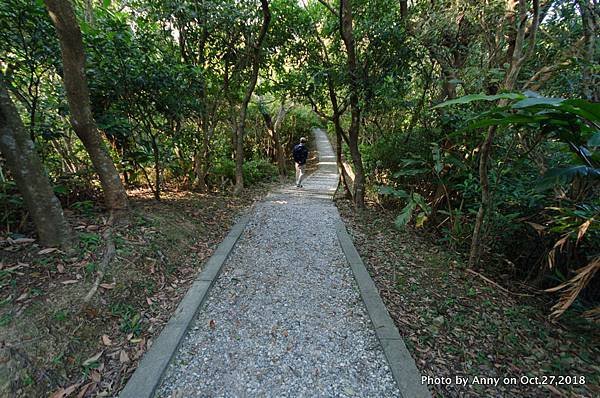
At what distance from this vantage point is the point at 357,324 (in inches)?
99.0

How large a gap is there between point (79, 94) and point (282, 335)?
3.32m

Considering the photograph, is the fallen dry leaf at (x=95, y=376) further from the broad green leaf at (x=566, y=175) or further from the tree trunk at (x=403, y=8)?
the tree trunk at (x=403, y=8)

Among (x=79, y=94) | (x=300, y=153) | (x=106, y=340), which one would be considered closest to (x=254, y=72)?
(x=300, y=153)

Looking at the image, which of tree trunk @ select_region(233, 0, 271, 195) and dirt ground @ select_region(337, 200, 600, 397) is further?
tree trunk @ select_region(233, 0, 271, 195)

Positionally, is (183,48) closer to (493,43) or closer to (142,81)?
(142,81)

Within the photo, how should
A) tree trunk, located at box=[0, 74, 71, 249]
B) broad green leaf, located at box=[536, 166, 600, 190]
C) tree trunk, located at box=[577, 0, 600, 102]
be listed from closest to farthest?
broad green leaf, located at box=[536, 166, 600, 190] → tree trunk, located at box=[0, 74, 71, 249] → tree trunk, located at box=[577, 0, 600, 102]

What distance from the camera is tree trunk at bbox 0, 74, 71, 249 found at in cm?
223

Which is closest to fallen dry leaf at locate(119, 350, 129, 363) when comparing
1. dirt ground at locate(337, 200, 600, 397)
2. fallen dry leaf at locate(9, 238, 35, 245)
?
fallen dry leaf at locate(9, 238, 35, 245)

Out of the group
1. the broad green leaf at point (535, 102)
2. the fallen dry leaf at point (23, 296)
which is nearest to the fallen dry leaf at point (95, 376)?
the fallen dry leaf at point (23, 296)

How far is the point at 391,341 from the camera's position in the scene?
2.25 m

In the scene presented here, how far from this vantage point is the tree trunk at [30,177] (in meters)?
2.23

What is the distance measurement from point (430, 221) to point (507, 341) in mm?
2497

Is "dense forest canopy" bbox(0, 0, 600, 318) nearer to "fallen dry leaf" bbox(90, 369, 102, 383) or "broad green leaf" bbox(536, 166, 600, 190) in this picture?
"broad green leaf" bbox(536, 166, 600, 190)

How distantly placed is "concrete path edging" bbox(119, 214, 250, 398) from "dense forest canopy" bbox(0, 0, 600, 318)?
4.60 feet
